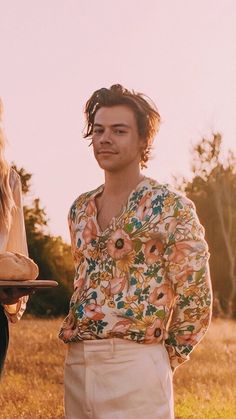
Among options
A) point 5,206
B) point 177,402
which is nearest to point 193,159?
point 177,402

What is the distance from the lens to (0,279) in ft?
12.1

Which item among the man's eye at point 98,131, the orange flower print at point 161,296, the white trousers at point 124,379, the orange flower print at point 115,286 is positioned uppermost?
the man's eye at point 98,131

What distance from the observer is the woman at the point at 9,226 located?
390cm

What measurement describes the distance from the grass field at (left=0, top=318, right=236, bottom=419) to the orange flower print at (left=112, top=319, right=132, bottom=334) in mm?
3401

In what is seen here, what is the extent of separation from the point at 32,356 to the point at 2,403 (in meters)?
2.30

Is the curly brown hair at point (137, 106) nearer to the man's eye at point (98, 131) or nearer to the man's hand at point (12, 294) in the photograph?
the man's eye at point (98, 131)

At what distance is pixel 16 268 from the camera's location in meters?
3.70

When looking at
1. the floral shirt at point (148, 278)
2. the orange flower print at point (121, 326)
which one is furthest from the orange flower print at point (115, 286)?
the orange flower print at point (121, 326)

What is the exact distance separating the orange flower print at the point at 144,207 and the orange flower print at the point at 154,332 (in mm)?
405

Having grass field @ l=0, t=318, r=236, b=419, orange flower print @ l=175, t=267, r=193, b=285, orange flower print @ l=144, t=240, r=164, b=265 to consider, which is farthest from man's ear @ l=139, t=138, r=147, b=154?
grass field @ l=0, t=318, r=236, b=419

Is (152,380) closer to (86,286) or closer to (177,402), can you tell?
(86,286)

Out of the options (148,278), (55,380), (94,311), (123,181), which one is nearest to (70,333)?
(94,311)

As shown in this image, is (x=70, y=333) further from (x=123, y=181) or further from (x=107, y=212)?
(x=123, y=181)

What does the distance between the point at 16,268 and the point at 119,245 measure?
41 cm
